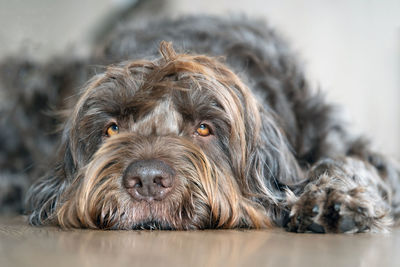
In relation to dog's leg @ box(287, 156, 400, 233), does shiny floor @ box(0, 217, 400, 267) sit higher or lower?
lower

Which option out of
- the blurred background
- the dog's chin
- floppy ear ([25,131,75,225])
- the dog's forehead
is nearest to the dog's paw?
the dog's chin

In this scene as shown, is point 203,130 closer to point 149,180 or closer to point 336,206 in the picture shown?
point 149,180

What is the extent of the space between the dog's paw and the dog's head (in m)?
0.36

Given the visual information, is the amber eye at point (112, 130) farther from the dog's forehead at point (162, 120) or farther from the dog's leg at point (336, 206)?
the dog's leg at point (336, 206)

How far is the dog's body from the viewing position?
3.06 m

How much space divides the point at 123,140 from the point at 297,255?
1485mm

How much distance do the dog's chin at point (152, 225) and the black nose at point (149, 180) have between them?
0.13 metres

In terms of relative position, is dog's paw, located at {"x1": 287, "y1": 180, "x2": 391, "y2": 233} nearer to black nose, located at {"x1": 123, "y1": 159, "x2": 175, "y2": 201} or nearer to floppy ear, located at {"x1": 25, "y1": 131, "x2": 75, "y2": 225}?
black nose, located at {"x1": 123, "y1": 159, "x2": 175, "y2": 201}

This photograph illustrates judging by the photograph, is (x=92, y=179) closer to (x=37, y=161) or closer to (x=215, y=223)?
(x=215, y=223)

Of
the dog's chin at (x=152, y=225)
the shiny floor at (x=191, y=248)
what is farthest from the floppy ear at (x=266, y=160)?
the dog's chin at (x=152, y=225)

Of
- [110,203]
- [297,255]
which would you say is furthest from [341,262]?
[110,203]

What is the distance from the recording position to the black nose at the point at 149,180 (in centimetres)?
297

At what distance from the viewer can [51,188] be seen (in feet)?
13.1

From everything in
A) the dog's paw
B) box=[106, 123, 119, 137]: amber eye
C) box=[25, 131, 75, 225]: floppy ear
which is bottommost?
box=[25, 131, 75, 225]: floppy ear
